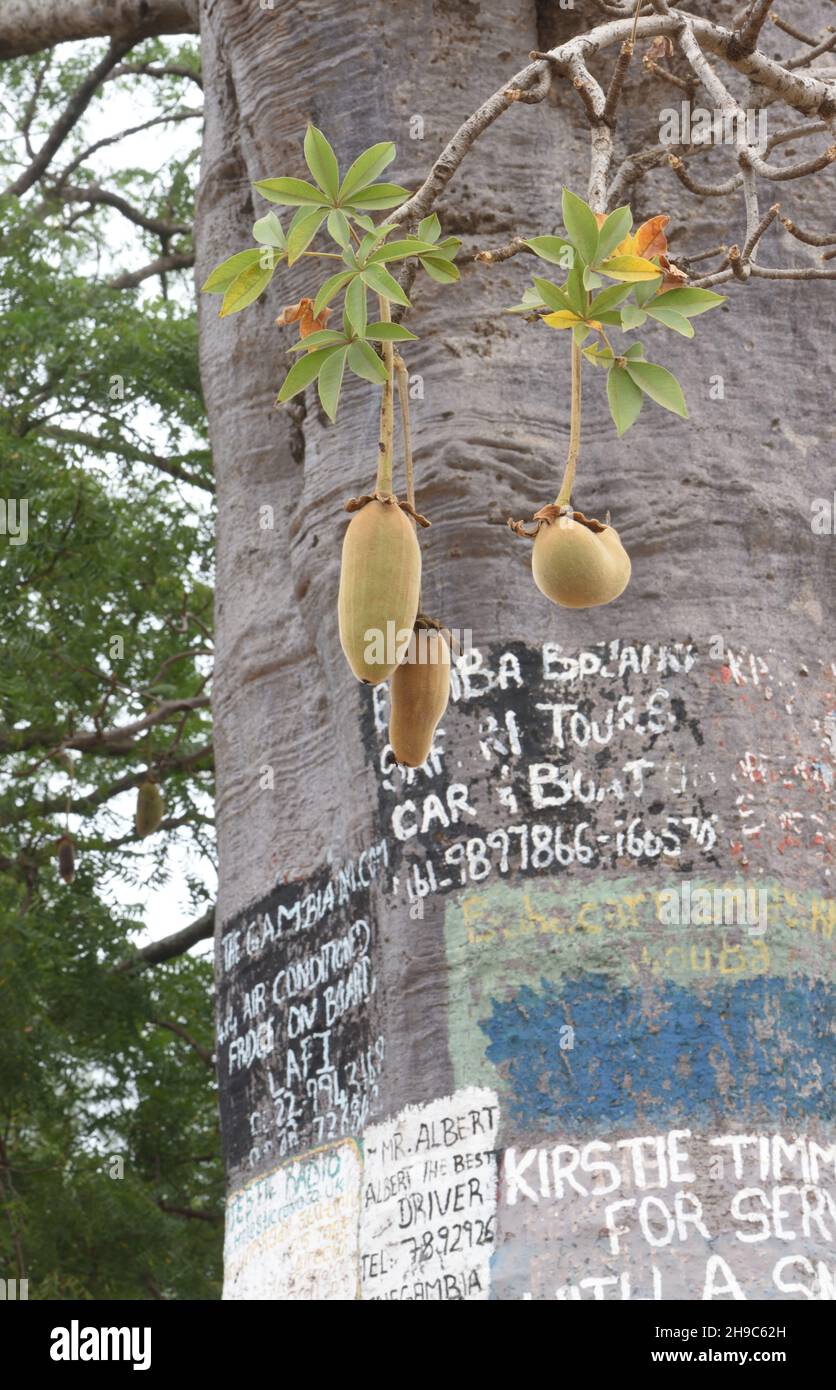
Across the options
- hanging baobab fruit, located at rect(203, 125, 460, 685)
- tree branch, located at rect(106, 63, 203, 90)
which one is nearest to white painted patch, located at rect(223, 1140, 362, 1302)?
hanging baobab fruit, located at rect(203, 125, 460, 685)

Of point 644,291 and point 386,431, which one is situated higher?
point 644,291

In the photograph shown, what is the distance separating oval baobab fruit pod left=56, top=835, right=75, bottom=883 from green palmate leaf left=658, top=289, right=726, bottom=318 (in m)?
3.65

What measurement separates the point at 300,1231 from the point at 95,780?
348cm

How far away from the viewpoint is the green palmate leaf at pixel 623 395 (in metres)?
1.98

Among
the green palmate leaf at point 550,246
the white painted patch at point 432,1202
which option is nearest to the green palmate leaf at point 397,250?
the green palmate leaf at point 550,246

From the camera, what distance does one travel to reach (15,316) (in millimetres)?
5961

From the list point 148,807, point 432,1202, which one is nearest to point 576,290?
point 432,1202

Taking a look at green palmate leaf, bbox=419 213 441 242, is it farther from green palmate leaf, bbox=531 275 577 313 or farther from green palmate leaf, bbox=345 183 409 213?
green palmate leaf, bbox=531 275 577 313

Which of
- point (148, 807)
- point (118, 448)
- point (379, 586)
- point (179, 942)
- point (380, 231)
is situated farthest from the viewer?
point (179, 942)

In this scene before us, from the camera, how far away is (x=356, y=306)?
1903 mm

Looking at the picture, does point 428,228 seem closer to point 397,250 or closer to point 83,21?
point 397,250

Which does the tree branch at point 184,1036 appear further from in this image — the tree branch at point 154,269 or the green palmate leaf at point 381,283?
the green palmate leaf at point 381,283

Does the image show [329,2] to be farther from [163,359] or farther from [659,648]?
[163,359]

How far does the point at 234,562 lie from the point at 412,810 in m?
0.89
